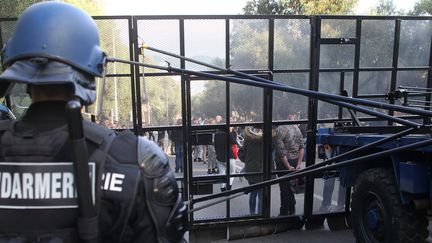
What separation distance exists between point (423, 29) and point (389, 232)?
3.16 meters

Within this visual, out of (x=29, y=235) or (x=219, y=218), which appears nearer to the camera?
Result: (x=29, y=235)

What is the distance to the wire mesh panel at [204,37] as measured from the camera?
16.6 feet

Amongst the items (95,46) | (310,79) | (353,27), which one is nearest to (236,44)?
(310,79)

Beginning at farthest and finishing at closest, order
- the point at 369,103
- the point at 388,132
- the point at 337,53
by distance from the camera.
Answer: the point at 337,53 < the point at 388,132 < the point at 369,103

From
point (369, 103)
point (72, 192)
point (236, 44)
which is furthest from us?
point (236, 44)

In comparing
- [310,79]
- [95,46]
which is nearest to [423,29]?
[310,79]

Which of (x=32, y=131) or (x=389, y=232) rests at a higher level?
(x=32, y=131)

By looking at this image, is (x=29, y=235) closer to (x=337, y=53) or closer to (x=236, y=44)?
(x=236, y=44)

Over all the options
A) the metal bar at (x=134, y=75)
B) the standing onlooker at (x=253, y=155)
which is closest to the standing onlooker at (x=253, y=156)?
the standing onlooker at (x=253, y=155)

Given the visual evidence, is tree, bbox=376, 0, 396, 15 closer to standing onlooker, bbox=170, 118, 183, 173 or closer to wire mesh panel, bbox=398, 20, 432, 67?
wire mesh panel, bbox=398, 20, 432, 67

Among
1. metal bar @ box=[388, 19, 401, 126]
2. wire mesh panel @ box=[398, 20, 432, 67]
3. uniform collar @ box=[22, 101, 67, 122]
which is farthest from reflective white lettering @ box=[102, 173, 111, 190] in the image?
wire mesh panel @ box=[398, 20, 432, 67]

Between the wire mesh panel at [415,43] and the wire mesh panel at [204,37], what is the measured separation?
104 inches

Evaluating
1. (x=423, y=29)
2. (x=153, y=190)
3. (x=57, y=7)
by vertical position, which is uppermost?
(x=423, y=29)

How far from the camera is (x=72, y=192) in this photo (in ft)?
4.08
